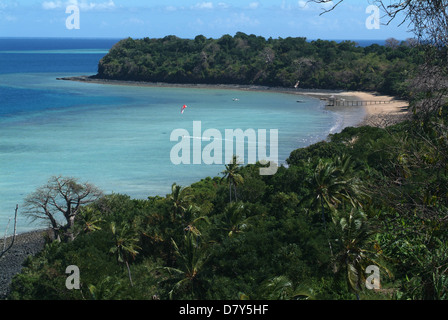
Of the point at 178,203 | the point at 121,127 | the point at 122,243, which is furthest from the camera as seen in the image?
the point at 121,127

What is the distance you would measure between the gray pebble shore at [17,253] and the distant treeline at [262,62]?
269 ft

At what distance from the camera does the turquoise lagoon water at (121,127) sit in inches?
1981

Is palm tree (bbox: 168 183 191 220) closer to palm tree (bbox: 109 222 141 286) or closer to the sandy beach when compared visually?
palm tree (bbox: 109 222 141 286)

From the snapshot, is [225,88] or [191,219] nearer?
[191,219]

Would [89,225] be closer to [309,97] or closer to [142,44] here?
[309,97]

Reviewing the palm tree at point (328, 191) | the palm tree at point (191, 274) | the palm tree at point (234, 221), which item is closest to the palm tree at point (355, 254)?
the palm tree at point (191, 274)

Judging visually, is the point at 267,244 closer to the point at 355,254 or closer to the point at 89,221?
the point at 355,254

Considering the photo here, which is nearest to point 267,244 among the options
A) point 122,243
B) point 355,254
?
point 355,254

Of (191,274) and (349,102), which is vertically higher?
(349,102)

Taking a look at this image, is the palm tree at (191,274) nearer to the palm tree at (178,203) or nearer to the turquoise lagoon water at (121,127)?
the palm tree at (178,203)

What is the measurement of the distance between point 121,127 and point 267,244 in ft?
185

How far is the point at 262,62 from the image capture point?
447ft

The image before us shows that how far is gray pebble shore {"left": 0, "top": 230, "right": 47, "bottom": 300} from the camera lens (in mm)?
29328

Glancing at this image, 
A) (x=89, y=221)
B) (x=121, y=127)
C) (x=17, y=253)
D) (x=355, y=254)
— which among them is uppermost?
(x=355, y=254)
